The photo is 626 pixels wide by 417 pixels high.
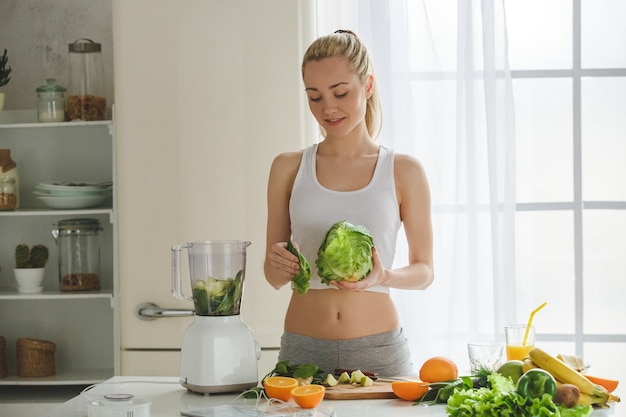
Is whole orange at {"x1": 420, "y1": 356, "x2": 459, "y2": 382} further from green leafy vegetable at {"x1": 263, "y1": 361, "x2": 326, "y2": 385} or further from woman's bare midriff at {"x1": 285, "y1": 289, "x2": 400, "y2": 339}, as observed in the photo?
woman's bare midriff at {"x1": 285, "y1": 289, "x2": 400, "y2": 339}

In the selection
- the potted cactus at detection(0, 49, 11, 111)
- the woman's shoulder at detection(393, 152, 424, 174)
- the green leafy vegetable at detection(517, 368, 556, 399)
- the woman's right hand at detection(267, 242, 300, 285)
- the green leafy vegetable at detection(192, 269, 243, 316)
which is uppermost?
the potted cactus at detection(0, 49, 11, 111)

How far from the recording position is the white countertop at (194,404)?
5.74 feet

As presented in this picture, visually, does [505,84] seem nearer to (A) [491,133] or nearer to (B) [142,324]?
(A) [491,133]

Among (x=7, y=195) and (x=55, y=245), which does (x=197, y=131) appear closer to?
(x=7, y=195)

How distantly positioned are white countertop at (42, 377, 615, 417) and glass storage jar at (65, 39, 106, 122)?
1.51 metres

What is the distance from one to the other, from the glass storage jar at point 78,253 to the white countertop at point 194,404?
1.30 metres

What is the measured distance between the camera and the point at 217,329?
198 cm

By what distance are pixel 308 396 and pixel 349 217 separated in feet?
2.18

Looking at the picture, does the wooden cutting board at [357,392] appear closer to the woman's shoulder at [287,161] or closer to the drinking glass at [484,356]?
the drinking glass at [484,356]

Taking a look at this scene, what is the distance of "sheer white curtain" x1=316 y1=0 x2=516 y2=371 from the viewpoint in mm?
3148

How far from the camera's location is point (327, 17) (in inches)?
125

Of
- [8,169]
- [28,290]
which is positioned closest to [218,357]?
[28,290]

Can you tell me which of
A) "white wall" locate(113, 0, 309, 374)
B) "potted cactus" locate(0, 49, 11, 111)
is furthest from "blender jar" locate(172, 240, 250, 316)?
"potted cactus" locate(0, 49, 11, 111)

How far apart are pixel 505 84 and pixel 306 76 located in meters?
1.16
